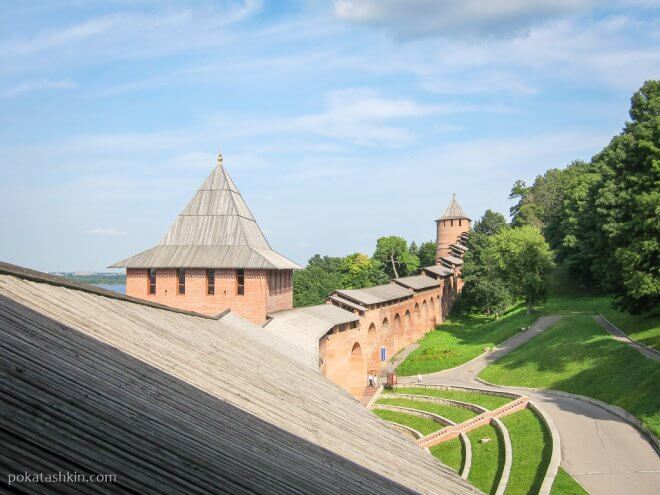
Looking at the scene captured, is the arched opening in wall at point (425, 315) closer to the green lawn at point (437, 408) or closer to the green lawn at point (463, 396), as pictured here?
the green lawn at point (463, 396)

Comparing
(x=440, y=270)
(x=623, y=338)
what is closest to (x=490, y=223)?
(x=440, y=270)

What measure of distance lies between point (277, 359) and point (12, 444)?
26.6 ft

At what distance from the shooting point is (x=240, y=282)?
57.3 ft

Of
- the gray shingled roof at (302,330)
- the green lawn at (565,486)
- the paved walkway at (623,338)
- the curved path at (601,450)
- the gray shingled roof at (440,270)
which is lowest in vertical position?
the green lawn at (565,486)

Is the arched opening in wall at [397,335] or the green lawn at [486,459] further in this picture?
the arched opening in wall at [397,335]

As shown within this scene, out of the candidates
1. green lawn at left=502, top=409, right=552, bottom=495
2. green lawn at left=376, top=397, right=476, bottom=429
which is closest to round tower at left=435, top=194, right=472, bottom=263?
green lawn at left=376, top=397, right=476, bottom=429

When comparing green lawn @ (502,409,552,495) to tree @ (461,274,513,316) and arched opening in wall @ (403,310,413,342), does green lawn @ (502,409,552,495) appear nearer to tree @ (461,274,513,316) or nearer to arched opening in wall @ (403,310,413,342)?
arched opening in wall @ (403,310,413,342)

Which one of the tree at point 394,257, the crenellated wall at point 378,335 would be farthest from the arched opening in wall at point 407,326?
the tree at point 394,257

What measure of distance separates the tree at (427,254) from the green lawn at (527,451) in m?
53.6

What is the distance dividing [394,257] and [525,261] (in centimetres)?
3924

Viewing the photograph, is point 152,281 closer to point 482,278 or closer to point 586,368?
point 586,368

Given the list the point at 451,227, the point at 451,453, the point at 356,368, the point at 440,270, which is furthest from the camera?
the point at 451,227

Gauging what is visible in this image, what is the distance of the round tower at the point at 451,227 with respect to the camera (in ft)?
202

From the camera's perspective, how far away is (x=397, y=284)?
44.2 metres
